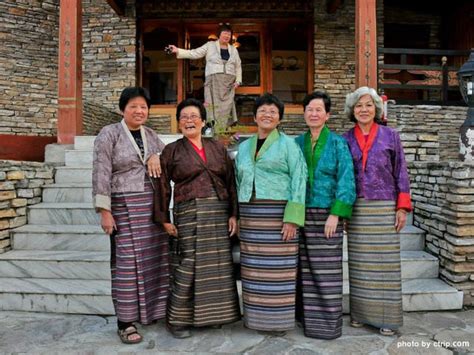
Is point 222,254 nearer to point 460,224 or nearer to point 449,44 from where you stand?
point 460,224

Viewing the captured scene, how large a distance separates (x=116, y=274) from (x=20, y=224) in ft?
5.65

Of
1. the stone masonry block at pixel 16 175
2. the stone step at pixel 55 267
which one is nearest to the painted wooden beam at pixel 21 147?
the stone masonry block at pixel 16 175

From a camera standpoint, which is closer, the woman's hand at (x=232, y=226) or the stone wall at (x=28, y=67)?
the woman's hand at (x=232, y=226)

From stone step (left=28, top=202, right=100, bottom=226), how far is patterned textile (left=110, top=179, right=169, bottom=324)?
1372mm

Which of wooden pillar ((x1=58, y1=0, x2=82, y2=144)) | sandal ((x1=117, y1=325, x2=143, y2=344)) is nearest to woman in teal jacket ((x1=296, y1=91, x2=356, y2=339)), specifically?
sandal ((x1=117, y1=325, x2=143, y2=344))

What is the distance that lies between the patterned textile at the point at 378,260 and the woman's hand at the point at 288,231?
42cm

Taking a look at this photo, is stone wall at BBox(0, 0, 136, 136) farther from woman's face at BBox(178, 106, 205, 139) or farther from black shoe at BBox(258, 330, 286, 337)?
black shoe at BBox(258, 330, 286, 337)

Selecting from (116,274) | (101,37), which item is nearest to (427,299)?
(116,274)

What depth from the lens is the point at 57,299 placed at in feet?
9.83

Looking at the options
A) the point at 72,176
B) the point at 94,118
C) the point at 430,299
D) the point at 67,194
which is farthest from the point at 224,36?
the point at 430,299

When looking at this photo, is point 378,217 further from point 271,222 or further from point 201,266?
point 201,266

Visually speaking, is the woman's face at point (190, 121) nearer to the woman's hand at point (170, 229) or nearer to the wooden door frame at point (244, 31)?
the woman's hand at point (170, 229)

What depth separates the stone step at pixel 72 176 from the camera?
4301mm

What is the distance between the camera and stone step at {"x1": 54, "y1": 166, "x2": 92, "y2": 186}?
4.30 m
